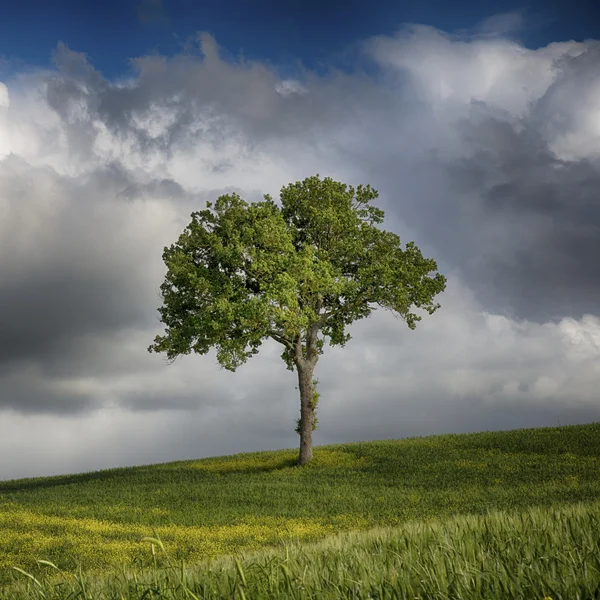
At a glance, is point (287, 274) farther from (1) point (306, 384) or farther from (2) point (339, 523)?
(2) point (339, 523)

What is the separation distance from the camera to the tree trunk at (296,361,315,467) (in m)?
34.6

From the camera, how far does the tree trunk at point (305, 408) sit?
34.6 metres

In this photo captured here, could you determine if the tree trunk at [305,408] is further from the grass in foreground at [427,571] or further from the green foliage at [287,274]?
the grass in foreground at [427,571]

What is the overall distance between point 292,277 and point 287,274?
0.63 meters

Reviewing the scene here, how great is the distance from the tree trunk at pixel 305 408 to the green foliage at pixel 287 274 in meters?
0.78

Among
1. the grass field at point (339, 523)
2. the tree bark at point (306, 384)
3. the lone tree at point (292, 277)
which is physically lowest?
the grass field at point (339, 523)

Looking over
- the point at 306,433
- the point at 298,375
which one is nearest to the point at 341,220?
the point at 298,375

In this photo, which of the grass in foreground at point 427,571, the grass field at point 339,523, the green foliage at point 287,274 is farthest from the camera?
the green foliage at point 287,274

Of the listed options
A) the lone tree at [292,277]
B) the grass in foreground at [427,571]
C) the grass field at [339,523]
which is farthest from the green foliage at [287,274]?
the grass in foreground at [427,571]

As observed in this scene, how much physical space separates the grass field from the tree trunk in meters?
0.83

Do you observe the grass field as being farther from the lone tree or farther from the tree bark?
the lone tree

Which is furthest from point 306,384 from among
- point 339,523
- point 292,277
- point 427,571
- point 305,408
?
point 427,571

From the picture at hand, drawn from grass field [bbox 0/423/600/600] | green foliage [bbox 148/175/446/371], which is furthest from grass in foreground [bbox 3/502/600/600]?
green foliage [bbox 148/175/446/371]

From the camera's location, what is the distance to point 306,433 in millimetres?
35000
